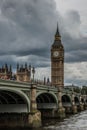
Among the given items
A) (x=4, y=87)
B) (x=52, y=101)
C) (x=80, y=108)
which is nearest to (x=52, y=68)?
(x=80, y=108)

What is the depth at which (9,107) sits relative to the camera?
221 ft

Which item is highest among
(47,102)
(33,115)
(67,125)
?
(47,102)

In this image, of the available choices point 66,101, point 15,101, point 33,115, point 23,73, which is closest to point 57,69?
point 23,73

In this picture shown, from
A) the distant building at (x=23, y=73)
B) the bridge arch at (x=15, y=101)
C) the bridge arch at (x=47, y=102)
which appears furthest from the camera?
the distant building at (x=23, y=73)

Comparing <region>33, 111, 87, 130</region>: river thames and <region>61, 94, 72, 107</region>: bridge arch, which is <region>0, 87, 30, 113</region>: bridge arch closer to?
<region>33, 111, 87, 130</region>: river thames

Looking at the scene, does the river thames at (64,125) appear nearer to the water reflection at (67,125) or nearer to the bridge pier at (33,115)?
the water reflection at (67,125)

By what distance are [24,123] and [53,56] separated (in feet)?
444

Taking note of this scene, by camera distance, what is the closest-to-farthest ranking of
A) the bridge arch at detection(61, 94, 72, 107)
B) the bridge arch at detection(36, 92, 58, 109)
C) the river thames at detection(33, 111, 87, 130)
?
the river thames at detection(33, 111, 87, 130) < the bridge arch at detection(36, 92, 58, 109) < the bridge arch at detection(61, 94, 72, 107)

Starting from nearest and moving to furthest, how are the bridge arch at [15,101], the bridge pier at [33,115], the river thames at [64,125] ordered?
the river thames at [64,125] < the bridge arch at [15,101] < the bridge pier at [33,115]

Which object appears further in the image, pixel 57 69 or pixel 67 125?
pixel 57 69

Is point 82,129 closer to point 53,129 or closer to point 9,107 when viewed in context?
point 53,129

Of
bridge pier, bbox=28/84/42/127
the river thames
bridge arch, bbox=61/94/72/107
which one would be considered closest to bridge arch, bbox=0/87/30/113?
bridge pier, bbox=28/84/42/127

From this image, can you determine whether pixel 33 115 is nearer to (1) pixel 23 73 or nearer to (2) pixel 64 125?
(2) pixel 64 125

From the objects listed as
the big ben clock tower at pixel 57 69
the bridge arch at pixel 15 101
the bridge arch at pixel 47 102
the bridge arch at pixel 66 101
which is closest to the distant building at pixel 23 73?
the big ben clock tower at pixel 57 69
